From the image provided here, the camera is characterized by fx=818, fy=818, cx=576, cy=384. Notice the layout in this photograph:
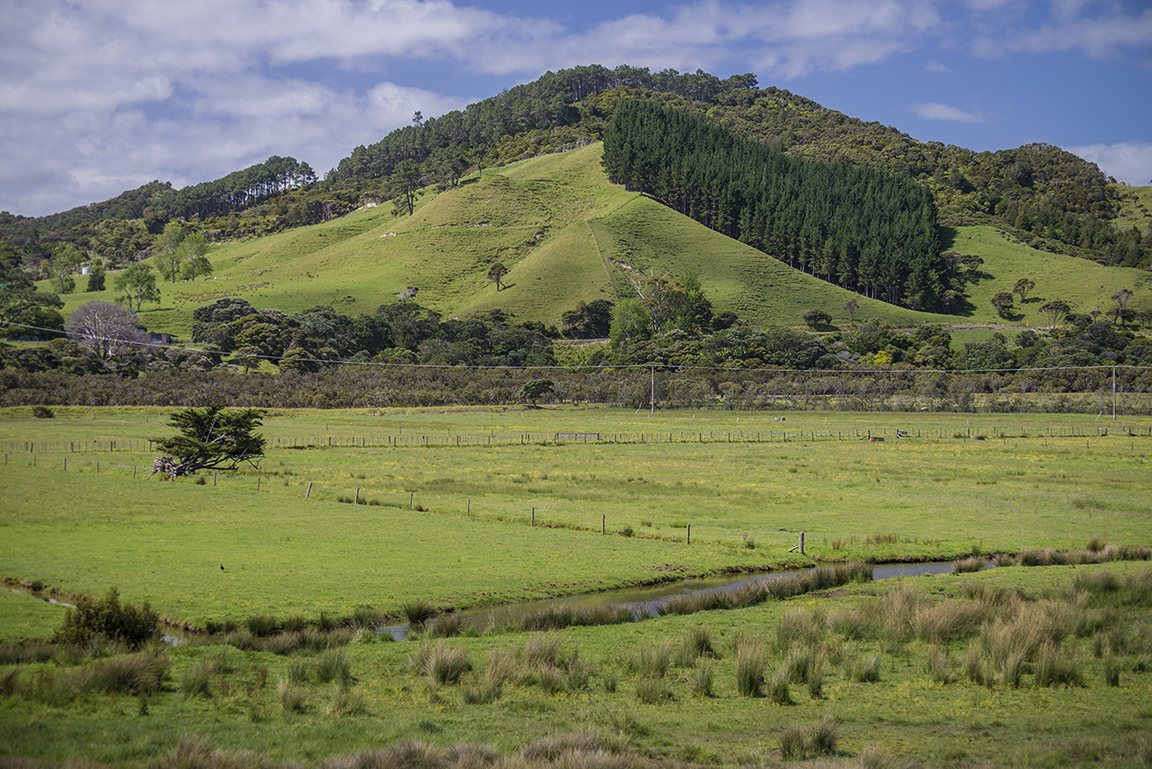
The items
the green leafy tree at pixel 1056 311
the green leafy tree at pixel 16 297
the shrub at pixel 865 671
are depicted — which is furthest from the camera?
the green leafy tree at pixel 1056 311

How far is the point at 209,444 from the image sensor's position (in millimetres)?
45625

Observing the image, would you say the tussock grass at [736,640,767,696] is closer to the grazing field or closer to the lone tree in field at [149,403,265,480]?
the grazing field

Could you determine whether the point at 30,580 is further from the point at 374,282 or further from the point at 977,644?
the point at 374,282

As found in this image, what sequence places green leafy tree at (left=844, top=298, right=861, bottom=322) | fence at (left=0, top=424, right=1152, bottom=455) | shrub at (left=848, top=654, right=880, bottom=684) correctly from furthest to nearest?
1. green leafy tree at (left=844, top=298, right=861, bottom=322)
2. fence at (left=0, top=424, right=1152, bottom=455)
3. shrub at (left=848, top=654, right=880, bottom=684)

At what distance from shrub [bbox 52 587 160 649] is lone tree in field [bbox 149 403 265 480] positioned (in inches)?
1191

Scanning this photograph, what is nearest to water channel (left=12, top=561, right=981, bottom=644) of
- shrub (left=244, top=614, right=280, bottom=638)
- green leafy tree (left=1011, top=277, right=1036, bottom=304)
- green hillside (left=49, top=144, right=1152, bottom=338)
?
shrub (left=244, top=614, right=280, bottom=638)

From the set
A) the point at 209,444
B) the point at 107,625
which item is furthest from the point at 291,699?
the point at 209,444

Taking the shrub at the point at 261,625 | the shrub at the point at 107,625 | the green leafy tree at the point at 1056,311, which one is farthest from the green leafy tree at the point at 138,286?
the green leafy tree at the point at 1056,311

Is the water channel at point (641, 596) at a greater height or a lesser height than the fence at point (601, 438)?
lesser

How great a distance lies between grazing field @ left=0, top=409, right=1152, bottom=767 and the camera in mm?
11445

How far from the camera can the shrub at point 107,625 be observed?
15500 millimetres

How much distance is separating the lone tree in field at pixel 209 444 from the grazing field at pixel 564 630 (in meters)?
2.63

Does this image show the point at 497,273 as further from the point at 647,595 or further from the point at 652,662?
the point at 652,662

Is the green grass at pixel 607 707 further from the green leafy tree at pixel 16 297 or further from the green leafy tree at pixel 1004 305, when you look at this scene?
the green leafy tree at pixel 1004 305
